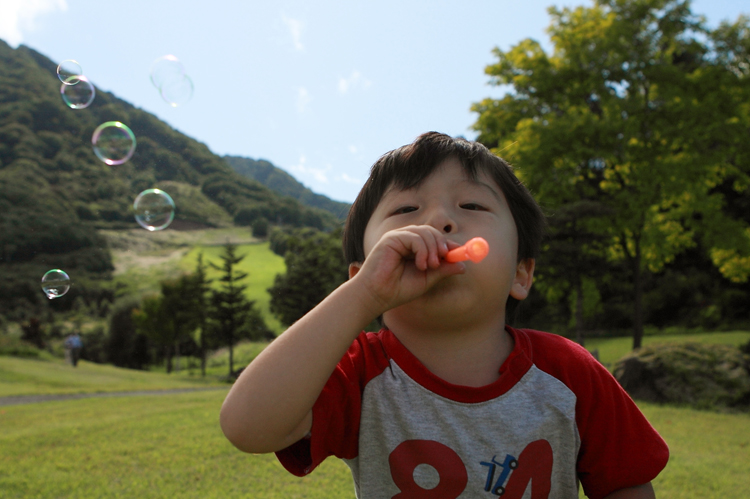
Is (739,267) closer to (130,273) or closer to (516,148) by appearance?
(516,148)

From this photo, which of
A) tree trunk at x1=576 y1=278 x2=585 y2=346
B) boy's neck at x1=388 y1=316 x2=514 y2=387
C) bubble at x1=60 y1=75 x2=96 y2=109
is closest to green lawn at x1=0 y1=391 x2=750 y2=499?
boy's neck at x1=388 y1=316 x2=514 y2=387

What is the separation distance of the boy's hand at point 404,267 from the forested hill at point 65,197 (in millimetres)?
51339

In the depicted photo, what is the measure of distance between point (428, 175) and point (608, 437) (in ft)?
2.94

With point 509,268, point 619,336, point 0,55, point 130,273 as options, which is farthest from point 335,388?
point 0,55

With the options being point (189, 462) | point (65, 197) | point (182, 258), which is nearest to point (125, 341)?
point (65, 197)

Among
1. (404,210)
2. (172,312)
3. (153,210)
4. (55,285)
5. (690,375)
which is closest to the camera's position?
(404,210)

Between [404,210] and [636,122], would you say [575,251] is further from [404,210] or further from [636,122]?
[404,210]

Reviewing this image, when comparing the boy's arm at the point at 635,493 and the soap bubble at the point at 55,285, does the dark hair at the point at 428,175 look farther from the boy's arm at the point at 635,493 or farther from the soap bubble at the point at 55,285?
the soap bubble at the point at 55,285

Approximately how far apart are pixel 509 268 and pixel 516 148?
41.7 ft

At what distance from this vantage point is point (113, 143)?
6148mm

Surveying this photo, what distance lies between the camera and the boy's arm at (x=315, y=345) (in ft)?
3.73

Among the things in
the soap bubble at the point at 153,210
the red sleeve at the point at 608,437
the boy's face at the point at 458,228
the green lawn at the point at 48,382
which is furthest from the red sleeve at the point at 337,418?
the green lawn at the point at 48,382

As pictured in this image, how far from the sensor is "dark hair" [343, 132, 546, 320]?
1571 mm

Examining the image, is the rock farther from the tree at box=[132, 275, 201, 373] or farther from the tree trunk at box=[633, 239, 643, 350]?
the tree at box=[132, 275, 201, 373]
